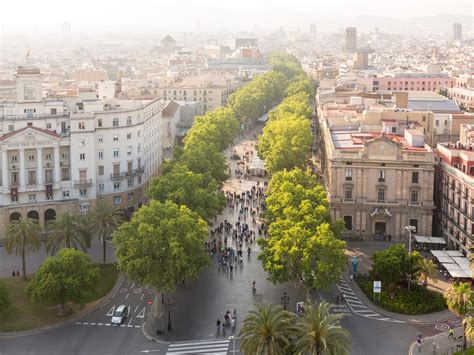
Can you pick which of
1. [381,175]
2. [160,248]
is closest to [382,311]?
[160,248]

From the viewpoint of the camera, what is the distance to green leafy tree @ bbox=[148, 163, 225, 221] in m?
78.4

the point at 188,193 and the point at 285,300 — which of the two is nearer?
the point at 285,300

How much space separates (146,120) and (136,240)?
4366cm

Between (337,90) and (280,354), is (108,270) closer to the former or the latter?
(280,354)

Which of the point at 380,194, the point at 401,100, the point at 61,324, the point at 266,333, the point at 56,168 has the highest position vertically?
the point at 401,100

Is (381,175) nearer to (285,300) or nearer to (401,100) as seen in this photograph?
(285,300)

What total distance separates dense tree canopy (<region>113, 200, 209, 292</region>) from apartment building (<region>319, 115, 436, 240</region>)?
27502 mm

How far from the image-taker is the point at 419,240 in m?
80.8

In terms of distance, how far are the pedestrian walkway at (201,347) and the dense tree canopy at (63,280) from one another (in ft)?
35.6

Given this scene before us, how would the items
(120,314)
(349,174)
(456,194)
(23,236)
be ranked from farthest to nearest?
(349,174) < (456,194) < (23,236) < (120,314)

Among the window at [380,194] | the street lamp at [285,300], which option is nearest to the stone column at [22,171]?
the street lamp at [285,300]

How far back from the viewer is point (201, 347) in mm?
56219

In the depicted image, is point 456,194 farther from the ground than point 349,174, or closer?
closer

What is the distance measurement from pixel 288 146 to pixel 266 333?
69.1 m
